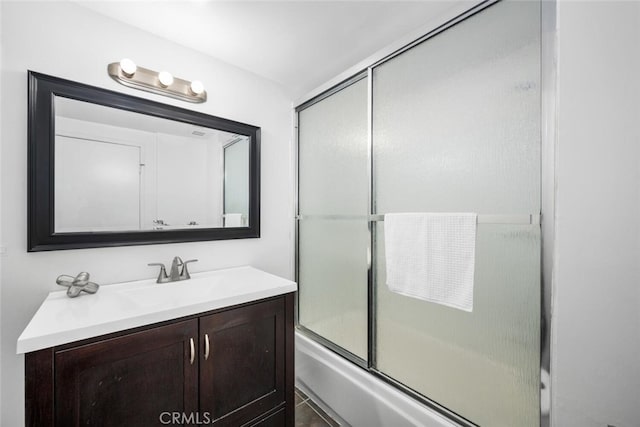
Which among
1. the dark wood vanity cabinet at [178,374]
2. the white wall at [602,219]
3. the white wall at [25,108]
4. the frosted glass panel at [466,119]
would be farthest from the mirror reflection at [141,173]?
the white wall at [602,219]

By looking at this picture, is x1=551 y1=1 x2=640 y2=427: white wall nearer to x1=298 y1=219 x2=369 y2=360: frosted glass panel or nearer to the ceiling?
the ceiling

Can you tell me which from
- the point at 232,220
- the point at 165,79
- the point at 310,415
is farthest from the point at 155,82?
the point at 310,415

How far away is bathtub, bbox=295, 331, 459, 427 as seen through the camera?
128 cm

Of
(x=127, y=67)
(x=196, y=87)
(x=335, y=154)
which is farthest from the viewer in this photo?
(x=335, y=154)

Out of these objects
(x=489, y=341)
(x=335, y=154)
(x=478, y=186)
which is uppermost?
(x=335, y=154)

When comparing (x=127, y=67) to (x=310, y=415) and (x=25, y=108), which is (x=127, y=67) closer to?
(x=25, y=108)

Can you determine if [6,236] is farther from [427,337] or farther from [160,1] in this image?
[427,337]

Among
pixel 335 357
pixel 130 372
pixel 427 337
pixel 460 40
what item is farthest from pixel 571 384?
pixel 130 372

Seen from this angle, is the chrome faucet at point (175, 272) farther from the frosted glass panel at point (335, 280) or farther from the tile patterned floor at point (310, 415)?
the tile patterned floor at point (310, 415)

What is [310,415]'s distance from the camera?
66.2 inches

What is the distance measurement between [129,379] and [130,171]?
1.05m

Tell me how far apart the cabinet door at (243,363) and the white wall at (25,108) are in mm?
642

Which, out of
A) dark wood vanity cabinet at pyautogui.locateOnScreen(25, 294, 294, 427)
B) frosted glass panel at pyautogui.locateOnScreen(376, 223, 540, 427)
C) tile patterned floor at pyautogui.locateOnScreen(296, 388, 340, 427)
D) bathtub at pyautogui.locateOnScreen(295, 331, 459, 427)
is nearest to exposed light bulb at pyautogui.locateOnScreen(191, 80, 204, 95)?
dark wood vanity cabinet at pyautogui.locateOnScreen(25, 294, 294, 427)

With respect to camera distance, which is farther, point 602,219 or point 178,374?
point 178,374
